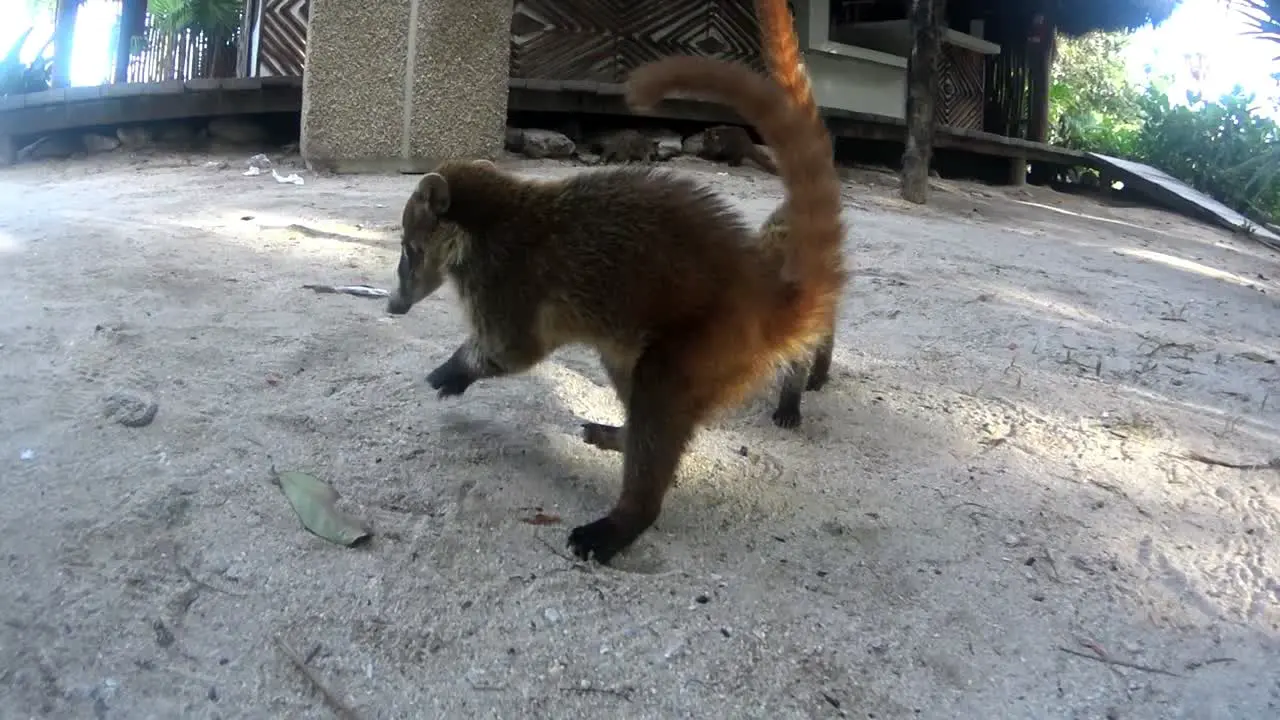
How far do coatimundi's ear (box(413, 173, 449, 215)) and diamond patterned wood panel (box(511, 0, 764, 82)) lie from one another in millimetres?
7257


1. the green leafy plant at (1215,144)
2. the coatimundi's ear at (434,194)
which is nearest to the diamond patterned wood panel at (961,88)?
the green leafy plant at (1215,144)

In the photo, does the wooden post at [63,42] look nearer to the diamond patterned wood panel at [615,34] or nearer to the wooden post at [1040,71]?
the diamond patterned wood panel at [615,34]

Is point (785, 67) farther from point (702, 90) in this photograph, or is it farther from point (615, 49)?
point (615, 49)

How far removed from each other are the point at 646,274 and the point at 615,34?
8446 mm

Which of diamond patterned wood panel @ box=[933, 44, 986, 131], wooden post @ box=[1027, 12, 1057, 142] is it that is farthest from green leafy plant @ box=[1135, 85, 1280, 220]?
diamond patterned wood panel @ box=[933, 44, 986, 131]

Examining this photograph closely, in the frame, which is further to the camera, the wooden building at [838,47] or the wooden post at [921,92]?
the wooden building at [838,47]

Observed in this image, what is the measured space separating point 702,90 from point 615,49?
8334 millimetres

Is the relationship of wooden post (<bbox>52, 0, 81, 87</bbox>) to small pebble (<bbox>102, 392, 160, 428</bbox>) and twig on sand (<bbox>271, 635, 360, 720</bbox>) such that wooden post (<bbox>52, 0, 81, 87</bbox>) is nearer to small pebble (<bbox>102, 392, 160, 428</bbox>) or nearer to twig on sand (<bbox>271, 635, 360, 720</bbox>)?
small pebble (<bbox>102, 392, 160, 428</bbox>)

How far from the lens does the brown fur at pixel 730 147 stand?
1001 centimetres

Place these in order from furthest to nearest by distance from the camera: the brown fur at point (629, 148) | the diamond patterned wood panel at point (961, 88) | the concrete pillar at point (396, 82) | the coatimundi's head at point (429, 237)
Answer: the diamond patterned wood panel at point (961, 88)
the brown fur at point (629, 148)
the concrete pillar at point (396, 82)
the coatimundi's head at point (429, 237)

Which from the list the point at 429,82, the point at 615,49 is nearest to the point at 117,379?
the point at 429,82

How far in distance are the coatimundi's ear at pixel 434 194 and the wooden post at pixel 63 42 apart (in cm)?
1074

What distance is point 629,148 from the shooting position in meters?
9.75

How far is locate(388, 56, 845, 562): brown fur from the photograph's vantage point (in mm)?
2637
